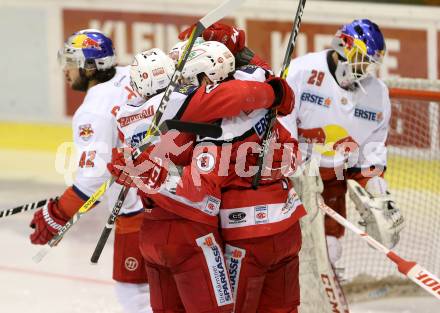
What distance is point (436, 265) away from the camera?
186 inches

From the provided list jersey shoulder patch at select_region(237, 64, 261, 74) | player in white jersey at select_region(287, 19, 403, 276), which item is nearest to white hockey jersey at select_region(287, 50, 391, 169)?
player in white jersey at select_region(287, 19, 403, 276)

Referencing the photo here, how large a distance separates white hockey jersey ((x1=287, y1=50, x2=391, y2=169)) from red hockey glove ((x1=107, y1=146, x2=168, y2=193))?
41.5 inches

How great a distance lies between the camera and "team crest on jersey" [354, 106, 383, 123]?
165 inches

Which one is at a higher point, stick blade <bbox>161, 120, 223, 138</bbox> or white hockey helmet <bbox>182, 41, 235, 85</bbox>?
white hockey helmet <bbox>182, 41, 235, 85</bbox>

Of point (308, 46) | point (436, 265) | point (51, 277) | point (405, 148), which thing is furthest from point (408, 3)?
point (51, 277)

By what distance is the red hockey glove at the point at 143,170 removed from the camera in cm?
323

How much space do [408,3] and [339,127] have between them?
2701mm

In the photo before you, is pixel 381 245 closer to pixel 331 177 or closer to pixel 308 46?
Result: pixel 331 177

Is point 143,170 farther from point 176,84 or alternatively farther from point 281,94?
point 281,94

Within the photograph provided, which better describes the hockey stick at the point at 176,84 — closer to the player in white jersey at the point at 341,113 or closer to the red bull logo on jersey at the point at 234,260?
the red bull logo on jersey at the point at 234,260

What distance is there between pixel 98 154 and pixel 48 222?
0.97 feet

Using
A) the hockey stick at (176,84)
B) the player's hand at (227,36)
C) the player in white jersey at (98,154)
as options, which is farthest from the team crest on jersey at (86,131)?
the hockey stick at (176,84)

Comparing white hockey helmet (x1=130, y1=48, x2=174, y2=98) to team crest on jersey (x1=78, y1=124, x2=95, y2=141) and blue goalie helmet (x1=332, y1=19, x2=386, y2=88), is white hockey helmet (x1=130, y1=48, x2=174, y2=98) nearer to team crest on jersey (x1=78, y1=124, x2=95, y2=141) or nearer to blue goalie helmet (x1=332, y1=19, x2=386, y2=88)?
team crest on jersey (x1=78, y1=124, x2=95, y2=141)

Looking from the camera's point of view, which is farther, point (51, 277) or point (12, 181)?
point (12, 181)
